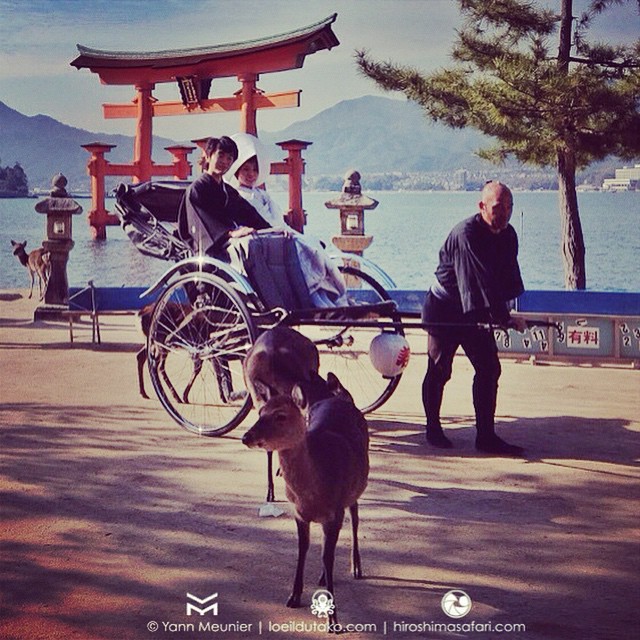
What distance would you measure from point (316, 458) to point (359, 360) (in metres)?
3.09

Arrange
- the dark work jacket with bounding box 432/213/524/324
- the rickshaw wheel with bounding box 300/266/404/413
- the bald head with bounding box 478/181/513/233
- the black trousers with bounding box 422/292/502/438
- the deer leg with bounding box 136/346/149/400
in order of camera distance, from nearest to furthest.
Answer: the bald head with bounding box 478/181/513/233 → the dark work jacket with bounding box 432/213/524/324 → the black trousers with bounding box 422/292/502/438 → the rickshaw wheel with bounding box 300/266/404/413 → the deer leg with bounding box 136/346/149/400

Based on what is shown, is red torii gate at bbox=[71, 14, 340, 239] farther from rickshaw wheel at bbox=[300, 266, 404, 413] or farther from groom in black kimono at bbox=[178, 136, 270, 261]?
rickshaw wheel at bbox=[300, 266, 404, 413]

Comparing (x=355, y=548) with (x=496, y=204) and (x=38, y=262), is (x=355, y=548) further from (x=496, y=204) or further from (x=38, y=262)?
(x=38, y=262)

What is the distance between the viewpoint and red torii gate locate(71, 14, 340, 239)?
3.67 m

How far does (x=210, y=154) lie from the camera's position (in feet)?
11.1

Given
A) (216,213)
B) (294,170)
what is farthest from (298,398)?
(294,170)

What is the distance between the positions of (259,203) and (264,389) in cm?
147

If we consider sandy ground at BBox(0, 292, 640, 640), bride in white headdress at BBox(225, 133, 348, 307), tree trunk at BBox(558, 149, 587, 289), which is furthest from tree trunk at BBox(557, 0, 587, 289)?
bride in white headdress at BBox(225, 133, 348, 307)

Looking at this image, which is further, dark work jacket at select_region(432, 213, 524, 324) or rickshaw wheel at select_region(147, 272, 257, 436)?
rickshaw wheel at select_region(147, 272, 257, 436)

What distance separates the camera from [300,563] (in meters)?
2.17

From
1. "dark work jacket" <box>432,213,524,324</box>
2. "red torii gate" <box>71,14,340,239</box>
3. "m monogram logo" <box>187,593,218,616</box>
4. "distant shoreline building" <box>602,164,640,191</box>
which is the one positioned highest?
"red torii gate" <box>71,14,340,239</box>

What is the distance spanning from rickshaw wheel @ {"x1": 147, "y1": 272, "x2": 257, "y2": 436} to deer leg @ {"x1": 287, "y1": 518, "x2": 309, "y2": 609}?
1281mm

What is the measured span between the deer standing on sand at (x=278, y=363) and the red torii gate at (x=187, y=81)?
1.09 m

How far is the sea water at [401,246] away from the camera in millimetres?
5426
